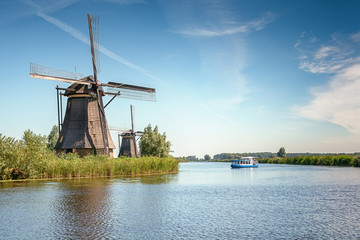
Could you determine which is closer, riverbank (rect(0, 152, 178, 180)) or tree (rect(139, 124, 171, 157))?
riverbank (rect(0, 152, 178, 180))

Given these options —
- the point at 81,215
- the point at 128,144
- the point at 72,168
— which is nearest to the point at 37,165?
the point at 72,168

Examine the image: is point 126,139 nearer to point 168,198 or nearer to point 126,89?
point 126,89

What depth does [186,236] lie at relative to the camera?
9414 mm

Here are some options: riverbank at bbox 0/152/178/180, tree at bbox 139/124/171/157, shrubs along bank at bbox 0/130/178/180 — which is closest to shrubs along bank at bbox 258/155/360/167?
tree at bbox 139/124/171/157

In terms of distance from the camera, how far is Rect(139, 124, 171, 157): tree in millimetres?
60750

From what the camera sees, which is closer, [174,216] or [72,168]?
[174,216]

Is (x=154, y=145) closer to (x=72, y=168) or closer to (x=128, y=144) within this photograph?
(x=128, y=144)

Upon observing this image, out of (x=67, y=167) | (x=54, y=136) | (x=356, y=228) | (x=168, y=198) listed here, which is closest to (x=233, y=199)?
(x=168, y=198)

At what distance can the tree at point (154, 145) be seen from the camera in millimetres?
60750

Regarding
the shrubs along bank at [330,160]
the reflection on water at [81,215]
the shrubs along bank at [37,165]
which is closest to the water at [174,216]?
the reflection on water at [81,215]

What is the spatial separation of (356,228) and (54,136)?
62028mm

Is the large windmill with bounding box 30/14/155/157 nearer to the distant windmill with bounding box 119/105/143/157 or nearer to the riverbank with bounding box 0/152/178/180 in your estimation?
the riverbank with bounding box 0/152/178/180

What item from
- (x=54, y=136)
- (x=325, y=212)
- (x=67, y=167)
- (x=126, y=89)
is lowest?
(x=325, y=212)

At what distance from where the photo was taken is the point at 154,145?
60.8 meters
